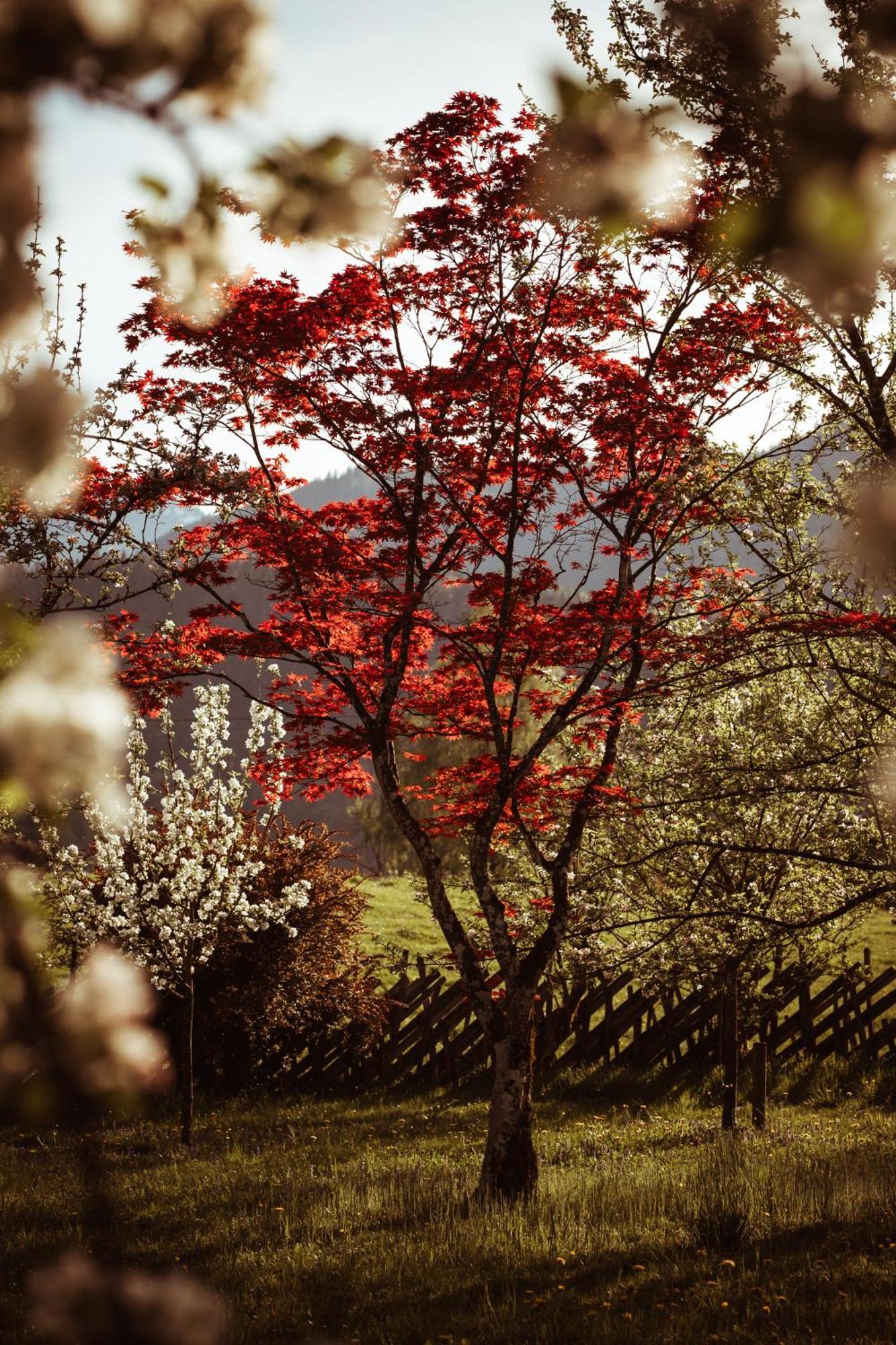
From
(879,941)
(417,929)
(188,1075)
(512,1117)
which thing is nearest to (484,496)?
(512,1117)

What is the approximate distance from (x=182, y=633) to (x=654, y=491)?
3807 millimetres

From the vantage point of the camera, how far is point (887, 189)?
87 centimetres

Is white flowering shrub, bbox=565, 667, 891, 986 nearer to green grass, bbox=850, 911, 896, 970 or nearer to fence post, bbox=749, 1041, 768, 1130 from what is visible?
fence post, bbox=749, 1041, 768, 1130

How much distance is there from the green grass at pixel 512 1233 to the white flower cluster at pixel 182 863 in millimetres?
2071

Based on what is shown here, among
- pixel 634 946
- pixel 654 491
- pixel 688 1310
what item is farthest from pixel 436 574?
pixel 688 1310

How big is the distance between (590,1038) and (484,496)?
838cm

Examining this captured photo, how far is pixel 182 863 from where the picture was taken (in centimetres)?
1042

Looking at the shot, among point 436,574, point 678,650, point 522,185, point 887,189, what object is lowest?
point 887,189

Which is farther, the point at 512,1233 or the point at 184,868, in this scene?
the point at 184,868

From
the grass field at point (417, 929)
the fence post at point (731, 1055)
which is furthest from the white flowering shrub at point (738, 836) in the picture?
the grass field at point (417, 929)

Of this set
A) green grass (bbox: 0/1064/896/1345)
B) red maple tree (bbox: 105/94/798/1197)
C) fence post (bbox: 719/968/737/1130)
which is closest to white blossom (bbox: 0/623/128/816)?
green grass (bbox: 0/1064/896/1345)

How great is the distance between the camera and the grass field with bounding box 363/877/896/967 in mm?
19234

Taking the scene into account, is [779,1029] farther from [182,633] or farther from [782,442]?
[182,633]

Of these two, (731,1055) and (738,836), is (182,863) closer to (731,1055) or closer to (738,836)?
(738,836)
